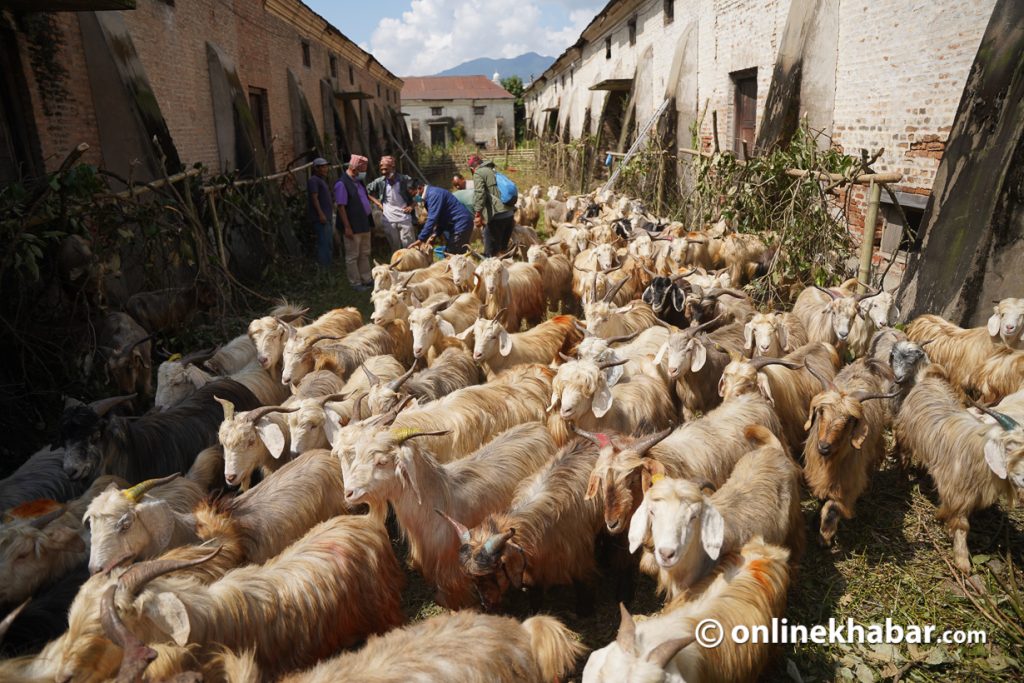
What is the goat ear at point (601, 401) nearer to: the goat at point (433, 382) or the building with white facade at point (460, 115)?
the goat at point (433, 382)

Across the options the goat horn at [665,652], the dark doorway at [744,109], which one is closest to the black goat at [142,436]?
the goat horn at [665,652]

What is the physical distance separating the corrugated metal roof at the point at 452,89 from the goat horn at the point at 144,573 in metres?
46.4

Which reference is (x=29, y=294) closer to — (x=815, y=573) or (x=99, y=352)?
(x=99, y=352)

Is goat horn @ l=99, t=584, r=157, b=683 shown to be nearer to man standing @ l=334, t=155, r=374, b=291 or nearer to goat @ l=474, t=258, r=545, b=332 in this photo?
goat @ l=474, t=258, r=545, b=332

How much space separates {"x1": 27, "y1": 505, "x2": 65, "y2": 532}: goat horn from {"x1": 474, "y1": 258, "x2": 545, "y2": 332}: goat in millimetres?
4612

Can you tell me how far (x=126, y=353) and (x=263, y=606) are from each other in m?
4.05

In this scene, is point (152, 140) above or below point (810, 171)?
above

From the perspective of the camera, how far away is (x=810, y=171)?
8.30 metres

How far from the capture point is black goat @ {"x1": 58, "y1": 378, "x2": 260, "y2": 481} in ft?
14.1

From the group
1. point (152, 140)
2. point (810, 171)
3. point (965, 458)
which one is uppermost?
point (152, 140)

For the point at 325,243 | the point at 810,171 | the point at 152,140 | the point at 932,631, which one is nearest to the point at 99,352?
the point at 152,140

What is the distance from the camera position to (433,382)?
550 centimetres

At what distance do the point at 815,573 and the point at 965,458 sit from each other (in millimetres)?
1200
